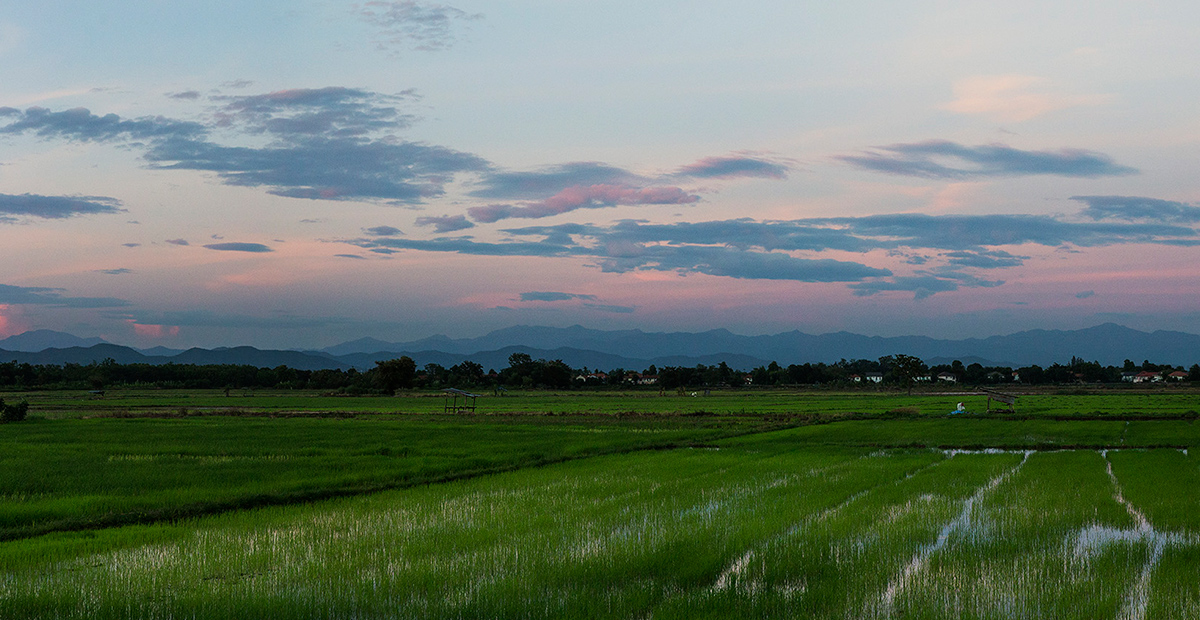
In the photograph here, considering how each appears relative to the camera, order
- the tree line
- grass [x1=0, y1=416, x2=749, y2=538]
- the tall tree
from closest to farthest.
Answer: grass [x1=0, y1=416, x2=749, y2=538] < the tall tree < the tree line

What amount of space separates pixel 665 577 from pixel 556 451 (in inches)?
676

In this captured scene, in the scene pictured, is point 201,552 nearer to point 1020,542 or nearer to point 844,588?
point 844,588

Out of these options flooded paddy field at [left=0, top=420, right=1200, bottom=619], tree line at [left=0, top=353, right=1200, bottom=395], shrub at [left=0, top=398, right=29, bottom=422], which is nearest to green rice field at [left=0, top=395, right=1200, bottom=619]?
flooded paddy field at [left=0, top=420, right=1200, bottom=619]

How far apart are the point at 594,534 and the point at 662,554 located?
175 centimetres

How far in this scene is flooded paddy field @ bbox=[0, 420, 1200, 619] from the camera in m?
7.22

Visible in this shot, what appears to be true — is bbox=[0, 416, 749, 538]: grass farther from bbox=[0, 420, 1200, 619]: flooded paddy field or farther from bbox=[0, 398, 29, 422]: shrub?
bbox=[0, 398, 29, 422]: shrub

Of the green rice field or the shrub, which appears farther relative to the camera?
the shrub

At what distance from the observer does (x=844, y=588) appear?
781 cm

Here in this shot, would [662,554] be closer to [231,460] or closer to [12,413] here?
[231,460]

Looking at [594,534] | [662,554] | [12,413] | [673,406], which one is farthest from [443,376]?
[662,554]

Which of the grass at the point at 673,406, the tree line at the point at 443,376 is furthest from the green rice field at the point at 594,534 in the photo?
the tree line at the point at 443,376

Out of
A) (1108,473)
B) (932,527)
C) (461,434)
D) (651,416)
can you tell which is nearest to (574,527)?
(932,527)

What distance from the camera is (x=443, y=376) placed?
135 metres

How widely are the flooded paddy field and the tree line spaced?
85194 millimetres
